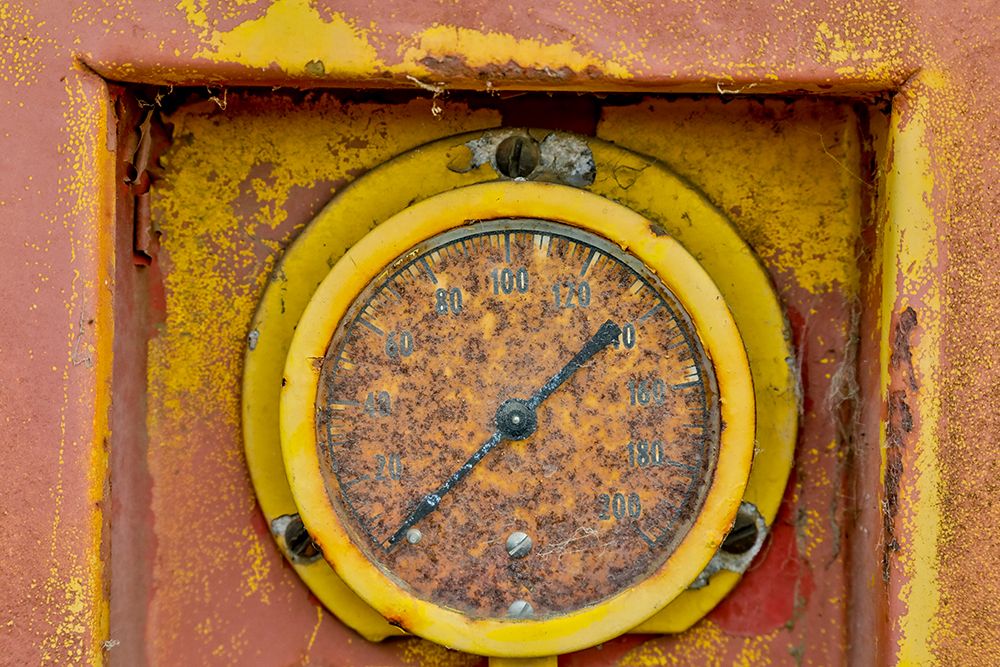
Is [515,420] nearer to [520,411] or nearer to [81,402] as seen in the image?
[520,411]

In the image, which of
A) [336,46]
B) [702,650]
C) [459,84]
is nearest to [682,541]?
[702,650]

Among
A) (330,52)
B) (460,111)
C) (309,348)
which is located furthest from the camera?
(460,111)

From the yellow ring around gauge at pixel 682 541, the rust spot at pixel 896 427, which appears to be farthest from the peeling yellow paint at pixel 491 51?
the rust spot at pixel 896 427

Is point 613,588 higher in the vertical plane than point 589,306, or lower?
lower

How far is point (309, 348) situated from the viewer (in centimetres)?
115

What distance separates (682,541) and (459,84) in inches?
24.6

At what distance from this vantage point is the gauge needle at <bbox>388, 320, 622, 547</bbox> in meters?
1.15

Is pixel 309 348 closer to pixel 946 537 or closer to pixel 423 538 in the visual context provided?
pixel 423 538

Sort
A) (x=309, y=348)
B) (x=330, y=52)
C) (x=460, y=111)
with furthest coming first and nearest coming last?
(x=460, y=111)
(x=309, y=348)
(x=330, y=52)

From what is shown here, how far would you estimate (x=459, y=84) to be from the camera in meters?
1.08

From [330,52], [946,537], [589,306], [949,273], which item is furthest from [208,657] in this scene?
[949,273]

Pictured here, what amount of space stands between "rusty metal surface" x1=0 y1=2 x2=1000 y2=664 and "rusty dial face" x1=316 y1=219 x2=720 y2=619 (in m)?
0.24

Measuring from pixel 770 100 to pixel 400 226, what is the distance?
53cm

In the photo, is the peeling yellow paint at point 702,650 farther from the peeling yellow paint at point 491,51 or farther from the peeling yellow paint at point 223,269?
the peeling yellow paint at point 491,51
